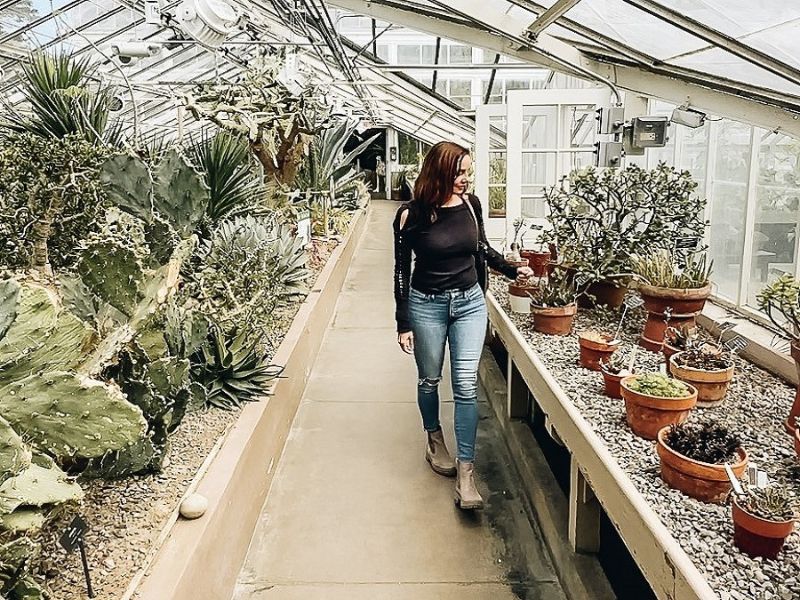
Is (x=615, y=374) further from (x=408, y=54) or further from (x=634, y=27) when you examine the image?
(x=408, y=54)

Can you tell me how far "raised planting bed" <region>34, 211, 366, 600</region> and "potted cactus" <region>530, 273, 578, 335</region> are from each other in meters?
1.31

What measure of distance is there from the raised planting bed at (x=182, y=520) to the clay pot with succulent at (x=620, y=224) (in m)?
1.76

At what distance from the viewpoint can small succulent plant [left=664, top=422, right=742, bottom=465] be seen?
6.59 feet

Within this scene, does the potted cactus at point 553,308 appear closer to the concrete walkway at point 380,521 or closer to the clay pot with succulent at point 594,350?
the clay pot with succulent at point 594,350

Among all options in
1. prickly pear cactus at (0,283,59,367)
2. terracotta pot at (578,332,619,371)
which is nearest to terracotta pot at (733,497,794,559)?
terracotta pot at (578,332,619,371)

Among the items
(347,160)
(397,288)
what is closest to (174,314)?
(397,288)

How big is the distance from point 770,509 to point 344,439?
2.28 metres

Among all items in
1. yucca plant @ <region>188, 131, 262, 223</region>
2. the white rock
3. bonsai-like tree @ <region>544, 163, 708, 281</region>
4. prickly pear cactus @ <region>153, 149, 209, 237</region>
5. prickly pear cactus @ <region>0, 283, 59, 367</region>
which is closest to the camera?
prickly pear cactus @ <region>0, 283, 59, 367</region>

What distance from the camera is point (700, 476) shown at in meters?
1.97

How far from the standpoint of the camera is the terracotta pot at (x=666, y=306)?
10.9 ft

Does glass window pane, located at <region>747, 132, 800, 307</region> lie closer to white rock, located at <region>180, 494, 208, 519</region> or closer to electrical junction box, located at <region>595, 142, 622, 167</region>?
electrical junction box, located at <region>595, 142, 622, 167</region>

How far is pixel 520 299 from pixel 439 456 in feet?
4.07

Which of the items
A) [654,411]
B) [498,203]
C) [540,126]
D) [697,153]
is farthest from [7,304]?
[498,203]

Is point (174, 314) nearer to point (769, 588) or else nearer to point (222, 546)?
point (222, 546)
